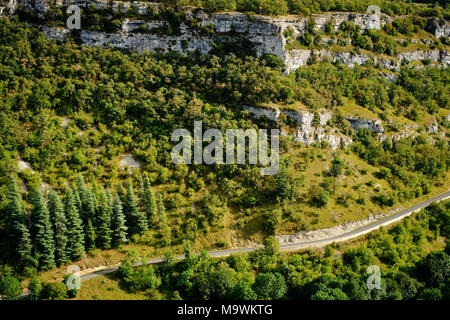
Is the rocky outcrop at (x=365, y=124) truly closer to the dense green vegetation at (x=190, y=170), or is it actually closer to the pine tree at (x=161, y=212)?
the dense green vegetation at (x=190, y=170)

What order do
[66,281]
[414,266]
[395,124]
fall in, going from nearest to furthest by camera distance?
[66,281]
[414,266]
[395,124]

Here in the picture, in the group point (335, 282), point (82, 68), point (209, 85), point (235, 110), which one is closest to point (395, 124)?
point (235, 110)

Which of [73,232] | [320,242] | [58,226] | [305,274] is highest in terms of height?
[58,226]

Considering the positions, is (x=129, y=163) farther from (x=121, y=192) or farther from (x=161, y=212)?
(x=161, y=212)

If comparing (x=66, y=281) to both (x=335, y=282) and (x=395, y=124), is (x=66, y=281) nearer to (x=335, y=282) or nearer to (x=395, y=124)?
(x=335, y=282)

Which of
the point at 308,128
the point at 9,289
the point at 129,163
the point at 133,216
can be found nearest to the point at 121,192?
the point at 133,216

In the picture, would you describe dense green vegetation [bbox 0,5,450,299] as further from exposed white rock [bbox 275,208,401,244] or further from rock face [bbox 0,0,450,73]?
rock face [bbox 0,0,450,73]
